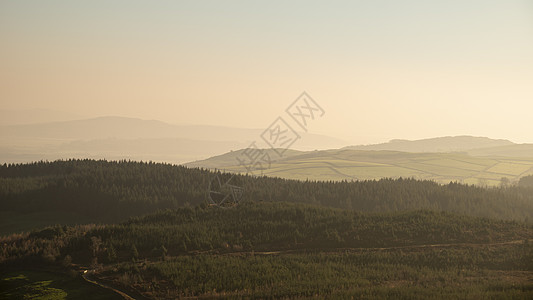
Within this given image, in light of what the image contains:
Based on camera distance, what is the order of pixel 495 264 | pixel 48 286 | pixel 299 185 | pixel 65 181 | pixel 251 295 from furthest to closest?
pixel 299 185
pixel 65 181
pixel 495 264
pixel 48 286
pixel 251 295

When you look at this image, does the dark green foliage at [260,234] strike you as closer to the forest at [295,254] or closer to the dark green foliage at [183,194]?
the forest at [295,254]

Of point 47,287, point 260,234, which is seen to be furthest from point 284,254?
point 47,287

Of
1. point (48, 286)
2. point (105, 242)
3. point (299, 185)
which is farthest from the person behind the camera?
point (299, 185)

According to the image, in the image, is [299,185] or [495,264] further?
[299,185]

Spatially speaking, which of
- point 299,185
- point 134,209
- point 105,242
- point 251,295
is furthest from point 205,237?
point 299,185

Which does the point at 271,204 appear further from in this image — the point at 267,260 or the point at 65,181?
the point at 65,181

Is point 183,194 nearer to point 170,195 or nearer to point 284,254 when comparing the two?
point 170,195

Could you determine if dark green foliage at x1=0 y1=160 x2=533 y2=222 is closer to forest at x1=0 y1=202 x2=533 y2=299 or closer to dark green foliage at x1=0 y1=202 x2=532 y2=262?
dark green foliage at x1=0 y1=202 x2=532 y2=262
